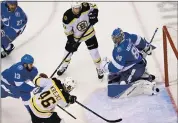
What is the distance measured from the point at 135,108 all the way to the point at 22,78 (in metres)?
0.91

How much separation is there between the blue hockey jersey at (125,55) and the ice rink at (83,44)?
29 cm

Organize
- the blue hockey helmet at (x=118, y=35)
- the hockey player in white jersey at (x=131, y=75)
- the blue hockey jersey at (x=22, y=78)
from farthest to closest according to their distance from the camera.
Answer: the hockey player in white jersey at (x=131, y=75)
the blue hockey helmet at (x=118, y=35)
the blue hockey jersey at (x=22, y=78)

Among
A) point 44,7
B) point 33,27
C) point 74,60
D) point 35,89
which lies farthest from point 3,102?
point 44,7

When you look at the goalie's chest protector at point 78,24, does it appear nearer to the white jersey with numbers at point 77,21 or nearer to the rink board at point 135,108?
the white jersey with numbers at point 77,21

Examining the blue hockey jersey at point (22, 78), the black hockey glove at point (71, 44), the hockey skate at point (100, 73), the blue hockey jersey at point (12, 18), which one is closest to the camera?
the blue hockey jersey at point (22, 78)

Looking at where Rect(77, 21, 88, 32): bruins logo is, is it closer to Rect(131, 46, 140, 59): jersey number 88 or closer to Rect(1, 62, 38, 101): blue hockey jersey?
Rect(131, 46, 140, 59): jersey number 88

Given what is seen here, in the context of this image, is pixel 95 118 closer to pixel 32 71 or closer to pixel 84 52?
pixel 32 71

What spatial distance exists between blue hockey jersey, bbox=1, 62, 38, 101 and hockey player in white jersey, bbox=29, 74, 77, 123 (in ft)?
0.40

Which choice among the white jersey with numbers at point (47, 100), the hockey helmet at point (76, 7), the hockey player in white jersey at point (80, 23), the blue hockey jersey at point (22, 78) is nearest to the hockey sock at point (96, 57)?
the hockey player in white jersey at point (80, 23)

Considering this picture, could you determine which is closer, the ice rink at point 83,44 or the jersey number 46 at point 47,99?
the jersey number 46 at point 47,99

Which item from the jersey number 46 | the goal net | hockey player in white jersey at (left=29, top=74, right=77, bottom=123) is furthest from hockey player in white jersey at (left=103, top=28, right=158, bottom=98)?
the jersey number 46

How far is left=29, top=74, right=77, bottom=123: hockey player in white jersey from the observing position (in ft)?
10.8

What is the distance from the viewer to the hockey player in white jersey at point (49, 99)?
329 cm

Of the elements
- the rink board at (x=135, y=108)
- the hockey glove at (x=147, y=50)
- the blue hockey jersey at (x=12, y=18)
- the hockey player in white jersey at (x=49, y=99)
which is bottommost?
the rink board at (x=135, y=108)
